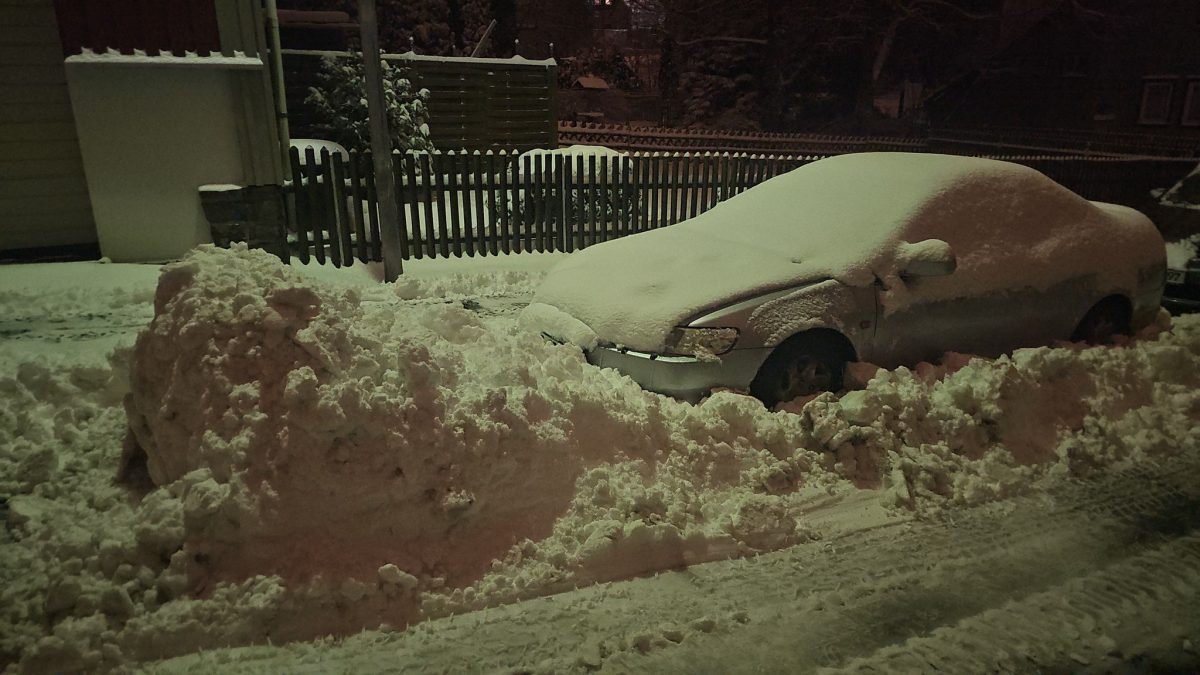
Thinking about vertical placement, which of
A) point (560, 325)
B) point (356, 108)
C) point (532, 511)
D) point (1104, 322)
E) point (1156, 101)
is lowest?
point (532, 511)

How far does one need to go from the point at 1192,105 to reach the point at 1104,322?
27.3 m

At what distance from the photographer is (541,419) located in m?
3.55

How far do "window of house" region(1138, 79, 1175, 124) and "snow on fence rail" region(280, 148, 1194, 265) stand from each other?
2359 cm

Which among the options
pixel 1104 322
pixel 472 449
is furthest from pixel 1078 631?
pixel 1104 322

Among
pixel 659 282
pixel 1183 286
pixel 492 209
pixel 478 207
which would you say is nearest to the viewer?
pixel 659 282

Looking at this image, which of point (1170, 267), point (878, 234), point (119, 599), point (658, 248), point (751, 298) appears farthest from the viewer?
point (1170, 267)

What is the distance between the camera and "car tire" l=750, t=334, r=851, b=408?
426 cm

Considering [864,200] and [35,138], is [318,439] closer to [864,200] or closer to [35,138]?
[864,200]

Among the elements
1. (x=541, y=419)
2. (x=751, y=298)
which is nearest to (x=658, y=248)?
(x=751, y=298)

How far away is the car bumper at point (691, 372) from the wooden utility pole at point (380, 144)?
442 centimetres

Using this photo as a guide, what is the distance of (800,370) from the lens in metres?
4.36

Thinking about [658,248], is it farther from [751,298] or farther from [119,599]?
[119,599]

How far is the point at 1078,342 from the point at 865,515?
317 cm

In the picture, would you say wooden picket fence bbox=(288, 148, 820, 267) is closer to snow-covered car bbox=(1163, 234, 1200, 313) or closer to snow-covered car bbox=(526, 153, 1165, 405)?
snow-covered car bbox=(526, 153, 1165, 405)
